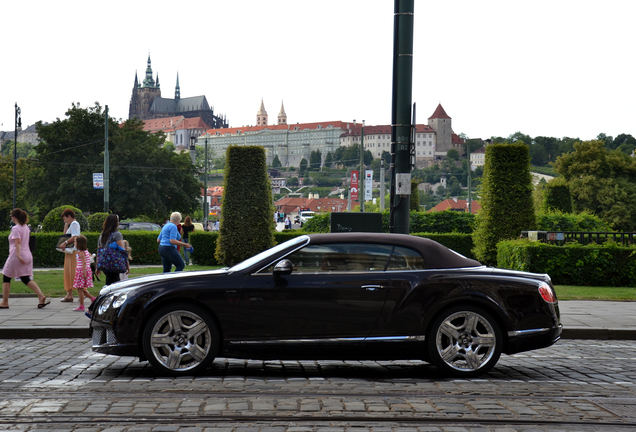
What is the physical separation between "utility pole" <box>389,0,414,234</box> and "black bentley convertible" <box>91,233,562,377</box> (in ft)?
14.1

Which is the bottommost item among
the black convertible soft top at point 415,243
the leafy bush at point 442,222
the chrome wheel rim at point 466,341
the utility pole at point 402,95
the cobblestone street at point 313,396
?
the cobblestone street at point 313,396

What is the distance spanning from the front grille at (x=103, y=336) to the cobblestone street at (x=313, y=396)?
1.03 ft

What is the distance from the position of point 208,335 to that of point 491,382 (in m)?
2.74

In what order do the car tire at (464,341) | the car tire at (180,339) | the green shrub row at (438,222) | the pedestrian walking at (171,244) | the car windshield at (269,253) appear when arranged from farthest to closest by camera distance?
the green shrub row at (438,222) → the pedestrian walking at (171,244) → the car windshield at (269,253) → the car tire at (464,341) → the car tire at (180,339)

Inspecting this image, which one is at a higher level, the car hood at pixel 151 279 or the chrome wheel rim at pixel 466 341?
the car hood at pixel 151 279

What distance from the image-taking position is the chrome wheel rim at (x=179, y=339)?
6.92 m

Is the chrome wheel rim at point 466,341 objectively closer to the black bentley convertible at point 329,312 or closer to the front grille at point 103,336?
the black bentley convertible at point 329,312

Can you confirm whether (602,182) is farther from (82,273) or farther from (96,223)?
(82,273)

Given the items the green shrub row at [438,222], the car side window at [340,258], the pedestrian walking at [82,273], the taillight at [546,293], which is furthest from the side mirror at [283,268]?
the green shrub row at [438,222]

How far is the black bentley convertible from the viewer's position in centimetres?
691

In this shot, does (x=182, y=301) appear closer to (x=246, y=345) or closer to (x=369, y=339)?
(x=246, y=345)

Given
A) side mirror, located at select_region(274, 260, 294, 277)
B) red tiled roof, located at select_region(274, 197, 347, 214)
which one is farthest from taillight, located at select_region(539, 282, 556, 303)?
red tiled roof, located at select_region(274, 197, 347, 214)

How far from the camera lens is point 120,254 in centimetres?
1100

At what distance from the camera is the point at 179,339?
22.8 feet
